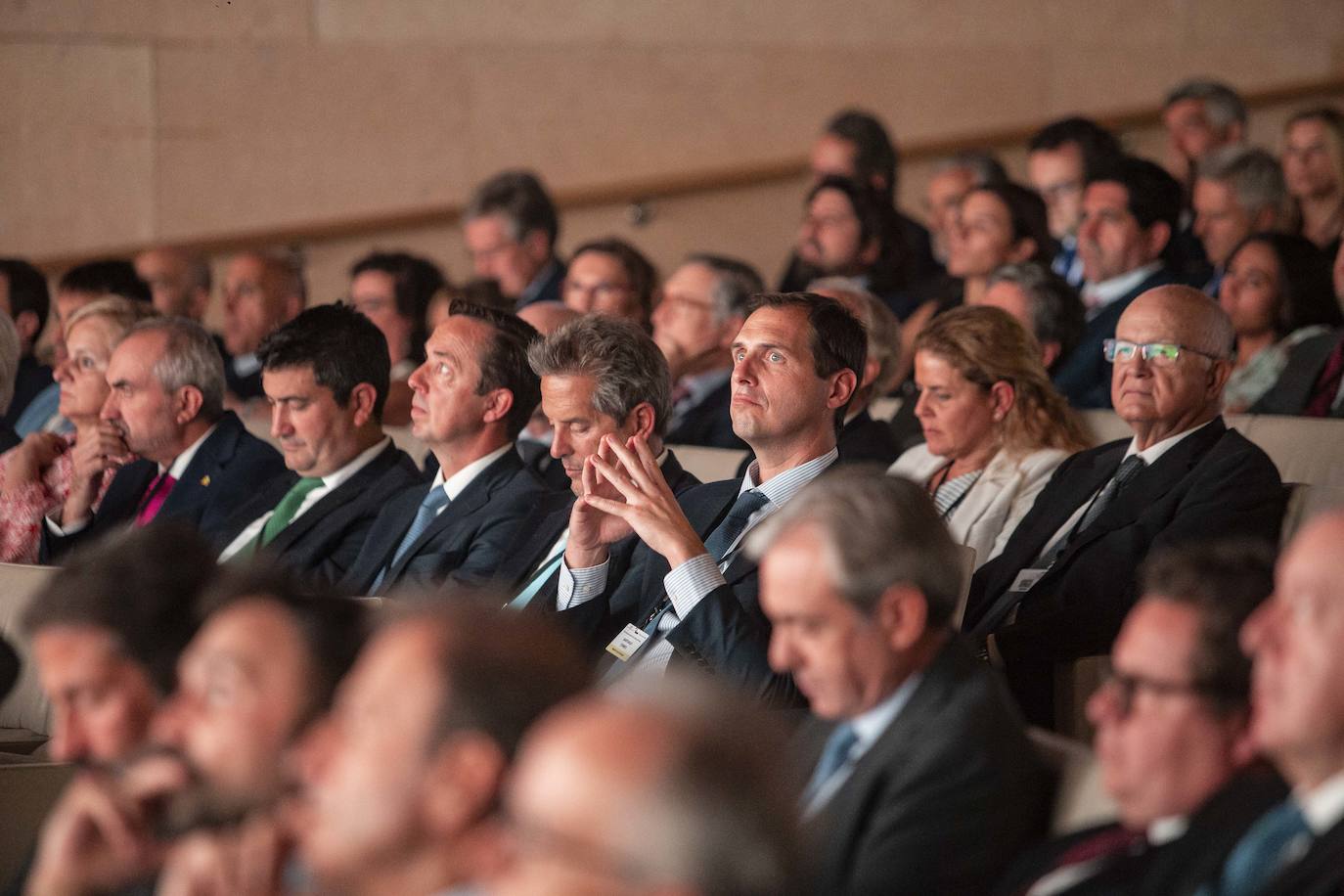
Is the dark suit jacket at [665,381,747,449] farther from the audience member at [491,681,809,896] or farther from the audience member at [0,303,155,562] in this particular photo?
the audience member at [491,681,809,896]

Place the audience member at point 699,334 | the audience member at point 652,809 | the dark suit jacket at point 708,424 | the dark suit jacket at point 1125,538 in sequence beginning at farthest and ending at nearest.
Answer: the audience member at point 699,334
the dark suit jacket at point 708,424
the dark suit jacket at point 1125,538
the audience member at point 652,809

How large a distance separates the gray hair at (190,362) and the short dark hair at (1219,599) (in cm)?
336

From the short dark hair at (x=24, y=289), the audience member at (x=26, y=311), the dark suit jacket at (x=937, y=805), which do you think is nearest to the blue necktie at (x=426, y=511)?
the dark suit jacket at (x=937, y=805)

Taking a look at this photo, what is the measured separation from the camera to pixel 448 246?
8.23m

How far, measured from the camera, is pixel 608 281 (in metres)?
6.04

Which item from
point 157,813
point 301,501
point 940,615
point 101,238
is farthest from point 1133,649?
point 101,238

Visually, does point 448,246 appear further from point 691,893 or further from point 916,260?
point 691,893

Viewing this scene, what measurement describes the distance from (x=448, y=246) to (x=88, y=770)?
6168 millimetres

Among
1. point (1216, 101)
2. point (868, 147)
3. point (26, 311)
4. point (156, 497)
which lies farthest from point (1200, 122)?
point (26, 311)

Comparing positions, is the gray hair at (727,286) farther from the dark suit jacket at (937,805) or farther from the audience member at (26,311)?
the dark suit jacket at (937,805)

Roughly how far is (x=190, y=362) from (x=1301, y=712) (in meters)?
3.65

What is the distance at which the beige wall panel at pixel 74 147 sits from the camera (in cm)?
745

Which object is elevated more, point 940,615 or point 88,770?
point 940,615

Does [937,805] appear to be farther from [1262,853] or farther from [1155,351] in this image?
[1155,351]
